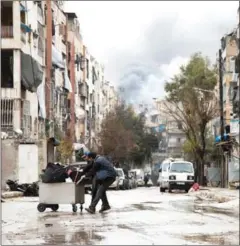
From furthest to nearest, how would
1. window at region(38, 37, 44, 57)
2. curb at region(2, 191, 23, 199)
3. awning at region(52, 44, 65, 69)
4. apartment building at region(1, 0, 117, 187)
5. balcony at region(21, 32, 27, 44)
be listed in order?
awning at region(52, 44, 65, 69)
window at region(38, 37, 44, 57)
balcony at region(21, 32, 27, 44)
apartment building at region(1, 0, 117, 187)
curb at region(2, 191, 23, 199)

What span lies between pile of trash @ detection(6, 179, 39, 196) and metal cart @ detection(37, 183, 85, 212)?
13.2 meters

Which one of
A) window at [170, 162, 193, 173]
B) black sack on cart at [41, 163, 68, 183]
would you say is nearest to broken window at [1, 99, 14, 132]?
window at [170, 162, 193, 173]

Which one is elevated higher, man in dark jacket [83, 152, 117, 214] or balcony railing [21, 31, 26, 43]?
balcony railing [21, 31, 26, 43]

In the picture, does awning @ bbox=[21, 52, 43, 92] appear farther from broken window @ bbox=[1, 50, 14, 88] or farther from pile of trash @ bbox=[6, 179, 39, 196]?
pile of trash @ bbox=[6, 179, 39, 196]

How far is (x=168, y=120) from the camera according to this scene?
8231 centimetres

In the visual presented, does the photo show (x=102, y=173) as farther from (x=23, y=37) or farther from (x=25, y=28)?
(x=25, y=28)

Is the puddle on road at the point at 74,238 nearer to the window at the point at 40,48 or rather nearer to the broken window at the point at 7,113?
the broken window at the point at 7,113

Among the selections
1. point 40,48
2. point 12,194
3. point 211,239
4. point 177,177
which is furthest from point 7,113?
point 211,239

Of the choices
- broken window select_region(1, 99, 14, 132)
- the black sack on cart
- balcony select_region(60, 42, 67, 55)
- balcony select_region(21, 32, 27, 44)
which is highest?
balcony select_region(60, 42, 67, 55)

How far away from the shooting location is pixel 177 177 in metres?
41.9

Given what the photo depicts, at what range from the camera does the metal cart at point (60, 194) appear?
58.1ft

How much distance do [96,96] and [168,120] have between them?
20.5 meters

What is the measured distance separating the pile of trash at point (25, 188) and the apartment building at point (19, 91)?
3339 mm

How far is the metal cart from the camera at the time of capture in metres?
17.7
